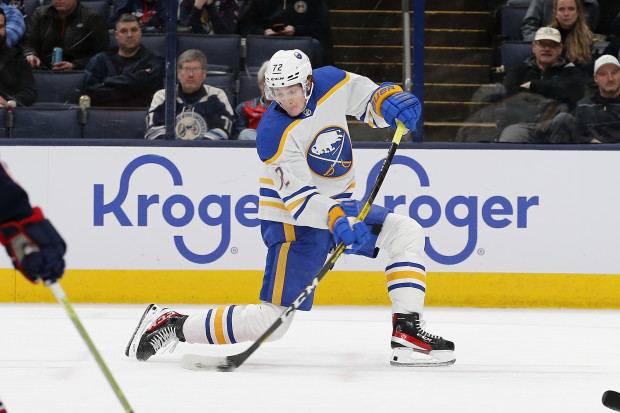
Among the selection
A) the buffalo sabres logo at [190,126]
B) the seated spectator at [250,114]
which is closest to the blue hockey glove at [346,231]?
→ the seated spectator at [250,114]

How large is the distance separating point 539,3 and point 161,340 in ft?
10.1

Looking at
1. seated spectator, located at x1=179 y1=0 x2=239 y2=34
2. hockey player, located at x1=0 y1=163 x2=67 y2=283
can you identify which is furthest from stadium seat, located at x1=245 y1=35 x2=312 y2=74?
hockey player, located at x1=0 y1=163 x2=67 y2=283

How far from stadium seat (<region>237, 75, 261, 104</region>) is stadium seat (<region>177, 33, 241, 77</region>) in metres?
0.09

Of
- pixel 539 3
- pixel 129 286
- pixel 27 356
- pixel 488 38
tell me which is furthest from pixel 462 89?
pixel 27 356

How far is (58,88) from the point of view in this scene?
5012mm

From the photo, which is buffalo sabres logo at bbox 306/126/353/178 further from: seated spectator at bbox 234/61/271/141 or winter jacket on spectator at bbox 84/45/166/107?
winter jacket on spectator at bbox 84/45/166/107

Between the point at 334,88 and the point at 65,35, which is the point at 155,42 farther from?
the point at 334,88

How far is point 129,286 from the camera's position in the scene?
16.1 feet

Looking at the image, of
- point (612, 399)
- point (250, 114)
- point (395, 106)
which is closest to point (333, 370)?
point (395, 106)

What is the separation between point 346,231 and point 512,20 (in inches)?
104

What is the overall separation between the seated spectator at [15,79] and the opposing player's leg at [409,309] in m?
2.39

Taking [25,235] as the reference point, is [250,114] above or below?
above

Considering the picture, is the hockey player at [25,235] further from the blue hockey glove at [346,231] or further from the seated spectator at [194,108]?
the seated spectator at [194,108]

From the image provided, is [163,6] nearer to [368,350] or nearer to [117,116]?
[117,116]
